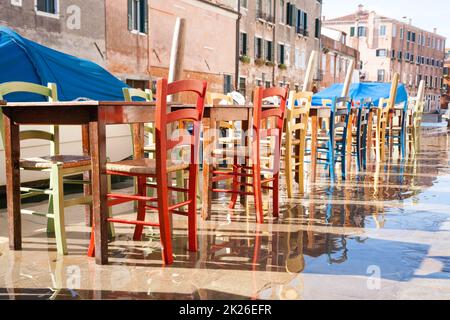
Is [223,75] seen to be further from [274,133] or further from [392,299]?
[392,299]

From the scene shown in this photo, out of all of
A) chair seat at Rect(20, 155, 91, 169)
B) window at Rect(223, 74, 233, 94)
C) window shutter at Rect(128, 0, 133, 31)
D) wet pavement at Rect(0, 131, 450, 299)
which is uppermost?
window shutter at Rect(128, 0, 133, 31)

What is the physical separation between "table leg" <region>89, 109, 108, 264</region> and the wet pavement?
0.40ft

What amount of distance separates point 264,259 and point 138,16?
12642mm

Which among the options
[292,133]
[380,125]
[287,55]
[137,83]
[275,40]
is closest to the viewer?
[292,133]

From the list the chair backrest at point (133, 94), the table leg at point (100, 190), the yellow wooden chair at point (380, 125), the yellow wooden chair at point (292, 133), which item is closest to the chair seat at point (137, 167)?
the table leg at point (100, 190)

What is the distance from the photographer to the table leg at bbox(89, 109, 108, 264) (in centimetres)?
325

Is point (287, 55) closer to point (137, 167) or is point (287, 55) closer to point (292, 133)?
point (292, 133)

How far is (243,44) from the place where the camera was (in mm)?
22547

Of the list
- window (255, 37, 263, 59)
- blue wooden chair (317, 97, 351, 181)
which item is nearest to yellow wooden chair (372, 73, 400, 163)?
blue wooden chair (317, 97, 351, 181)

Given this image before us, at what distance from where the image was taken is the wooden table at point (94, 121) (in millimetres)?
3234

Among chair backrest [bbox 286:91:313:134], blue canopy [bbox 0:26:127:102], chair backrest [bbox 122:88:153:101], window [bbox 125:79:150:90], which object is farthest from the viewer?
window [bbox 125:79:150:90]

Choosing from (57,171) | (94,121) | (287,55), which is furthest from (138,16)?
(287,55)

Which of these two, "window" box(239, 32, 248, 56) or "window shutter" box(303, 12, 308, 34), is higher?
"window shutter" box(303, 12, 308, 34)

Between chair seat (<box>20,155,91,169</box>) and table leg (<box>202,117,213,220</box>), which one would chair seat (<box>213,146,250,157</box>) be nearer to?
table leg (<box>202,117,213,220</box>)
